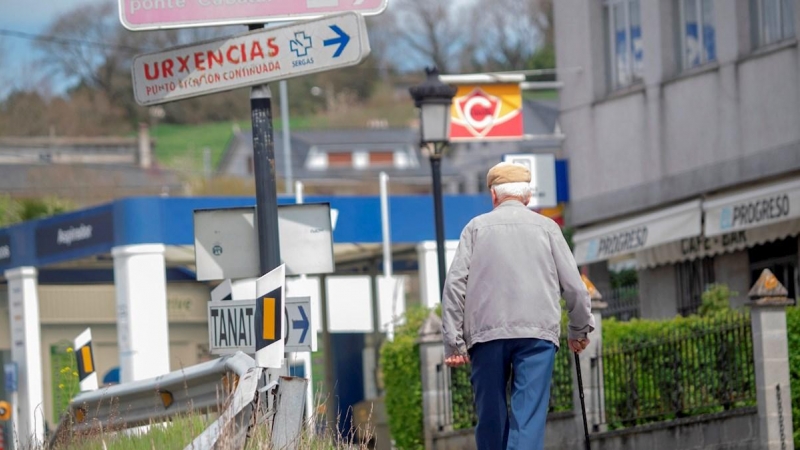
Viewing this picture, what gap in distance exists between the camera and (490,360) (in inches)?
299

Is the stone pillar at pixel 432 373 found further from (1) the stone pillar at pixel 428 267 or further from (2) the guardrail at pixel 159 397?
(1) the stone pillar at pixel 428 267

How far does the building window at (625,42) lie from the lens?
2181 cm

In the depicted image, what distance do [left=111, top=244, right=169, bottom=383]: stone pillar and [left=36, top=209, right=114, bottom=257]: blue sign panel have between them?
2.71 feet

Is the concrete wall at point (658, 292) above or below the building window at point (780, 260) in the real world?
below

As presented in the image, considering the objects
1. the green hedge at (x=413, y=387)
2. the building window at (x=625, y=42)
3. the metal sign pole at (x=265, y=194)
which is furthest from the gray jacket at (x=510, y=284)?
the building window at (x=625, y=42)

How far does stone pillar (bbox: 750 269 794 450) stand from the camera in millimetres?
12703

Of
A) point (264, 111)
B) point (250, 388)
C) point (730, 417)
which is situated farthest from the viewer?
point (730, 417)

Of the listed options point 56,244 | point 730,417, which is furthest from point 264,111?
point 56,244

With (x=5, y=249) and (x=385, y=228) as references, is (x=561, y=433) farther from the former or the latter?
(x=5, y=249)

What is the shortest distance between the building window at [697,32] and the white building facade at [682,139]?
22 mm

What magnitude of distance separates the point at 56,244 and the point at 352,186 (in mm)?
67636

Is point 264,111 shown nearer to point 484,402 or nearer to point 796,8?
point 484,402

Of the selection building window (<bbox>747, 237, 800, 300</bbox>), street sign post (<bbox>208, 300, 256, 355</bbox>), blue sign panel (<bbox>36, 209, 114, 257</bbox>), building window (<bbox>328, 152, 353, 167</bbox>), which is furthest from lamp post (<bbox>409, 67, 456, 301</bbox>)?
building window (<bbox>328, 152, 353, 167</bbox>)

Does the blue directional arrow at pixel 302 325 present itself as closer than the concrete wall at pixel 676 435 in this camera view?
Yes
